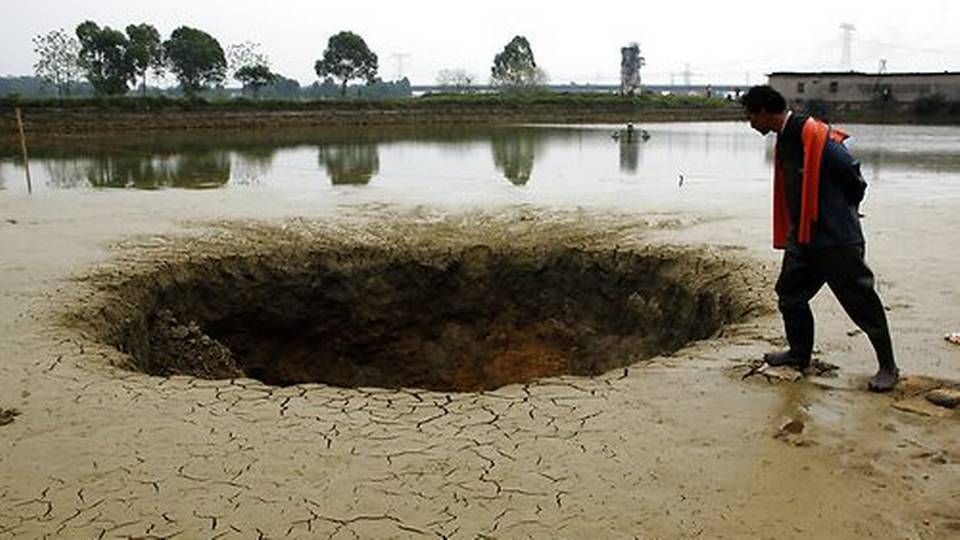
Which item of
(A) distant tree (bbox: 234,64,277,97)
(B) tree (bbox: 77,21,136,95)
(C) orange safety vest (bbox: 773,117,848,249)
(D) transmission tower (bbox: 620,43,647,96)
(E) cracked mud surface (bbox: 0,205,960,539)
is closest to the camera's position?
(E) cracked mud surface (bbox: 0,205,960,539)

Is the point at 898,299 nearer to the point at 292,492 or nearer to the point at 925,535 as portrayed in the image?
the point at 925,535

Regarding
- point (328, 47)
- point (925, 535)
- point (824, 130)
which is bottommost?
point (925, 535)

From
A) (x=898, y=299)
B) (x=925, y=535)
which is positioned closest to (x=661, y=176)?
(x=898, y=299)

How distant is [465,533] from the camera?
3232 millimetres

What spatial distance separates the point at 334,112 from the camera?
5250 centimetres

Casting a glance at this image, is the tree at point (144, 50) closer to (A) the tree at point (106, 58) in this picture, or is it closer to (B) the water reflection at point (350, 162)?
(A) the tree at point (106, 58)

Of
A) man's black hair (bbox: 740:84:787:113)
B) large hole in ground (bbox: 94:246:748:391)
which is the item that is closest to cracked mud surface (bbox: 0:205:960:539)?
man's black hair (bbox: 740:84:787:113)

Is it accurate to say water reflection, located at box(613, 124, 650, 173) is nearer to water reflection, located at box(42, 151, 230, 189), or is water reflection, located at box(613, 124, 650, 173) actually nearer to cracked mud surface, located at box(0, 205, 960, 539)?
water reflection, located at box(42, 151, 230, 189)

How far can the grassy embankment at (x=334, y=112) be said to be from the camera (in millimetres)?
42219

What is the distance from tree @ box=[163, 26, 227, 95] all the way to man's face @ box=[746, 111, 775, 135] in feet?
194

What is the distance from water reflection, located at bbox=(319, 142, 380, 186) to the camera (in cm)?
2039

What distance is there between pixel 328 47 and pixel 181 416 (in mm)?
71071

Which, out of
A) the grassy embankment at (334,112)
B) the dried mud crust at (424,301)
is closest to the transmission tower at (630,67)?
the grassy embankment at (334,112)

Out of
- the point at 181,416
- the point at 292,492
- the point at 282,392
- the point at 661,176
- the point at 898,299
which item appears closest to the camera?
the point at 292,492
